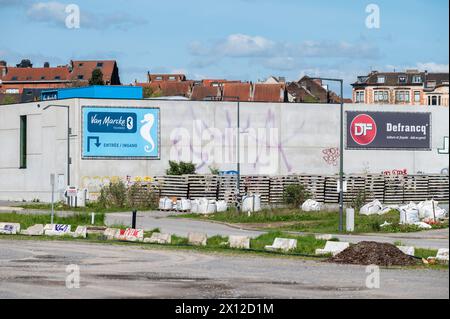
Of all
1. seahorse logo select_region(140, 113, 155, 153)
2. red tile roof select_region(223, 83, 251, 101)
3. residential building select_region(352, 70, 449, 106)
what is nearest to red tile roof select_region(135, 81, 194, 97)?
red tile roof select_region(223, 83, 251, 101)

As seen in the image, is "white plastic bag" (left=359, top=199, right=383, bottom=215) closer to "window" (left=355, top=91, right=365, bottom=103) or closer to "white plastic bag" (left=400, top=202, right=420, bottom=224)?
"white plastic bag" (left=400, top=202, right=420, bottom=224)

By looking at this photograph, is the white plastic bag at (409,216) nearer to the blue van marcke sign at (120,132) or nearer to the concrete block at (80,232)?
the concrete block at (80,232)

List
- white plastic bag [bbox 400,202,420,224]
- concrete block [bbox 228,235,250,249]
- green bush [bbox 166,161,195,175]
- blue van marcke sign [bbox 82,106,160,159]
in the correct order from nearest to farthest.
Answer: concrete block [bbox 228,235,250,249]
white plastic bag [bbox 400,202,420,224]
green bush [bbox 166,161,195,175]
blue van marcke sign [bbox 82,106,160,159]

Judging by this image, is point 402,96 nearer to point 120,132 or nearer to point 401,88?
point 401,88

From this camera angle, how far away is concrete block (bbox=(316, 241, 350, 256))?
35.5 meters

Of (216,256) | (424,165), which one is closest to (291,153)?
(424,165)

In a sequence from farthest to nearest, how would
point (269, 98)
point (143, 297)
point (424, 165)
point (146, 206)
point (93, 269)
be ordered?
1. point (269, 98)
2. point (424, 165)
3. point (146, 206)
4. point (93, 269)
5. point (143, 297)

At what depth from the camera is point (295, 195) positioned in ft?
238

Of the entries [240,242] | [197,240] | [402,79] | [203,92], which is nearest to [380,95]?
[402,79]

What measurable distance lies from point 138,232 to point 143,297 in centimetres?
2167

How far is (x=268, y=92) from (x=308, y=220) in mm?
83406

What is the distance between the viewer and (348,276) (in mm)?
28109

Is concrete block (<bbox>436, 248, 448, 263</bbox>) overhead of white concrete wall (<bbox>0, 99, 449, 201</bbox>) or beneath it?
beneath
